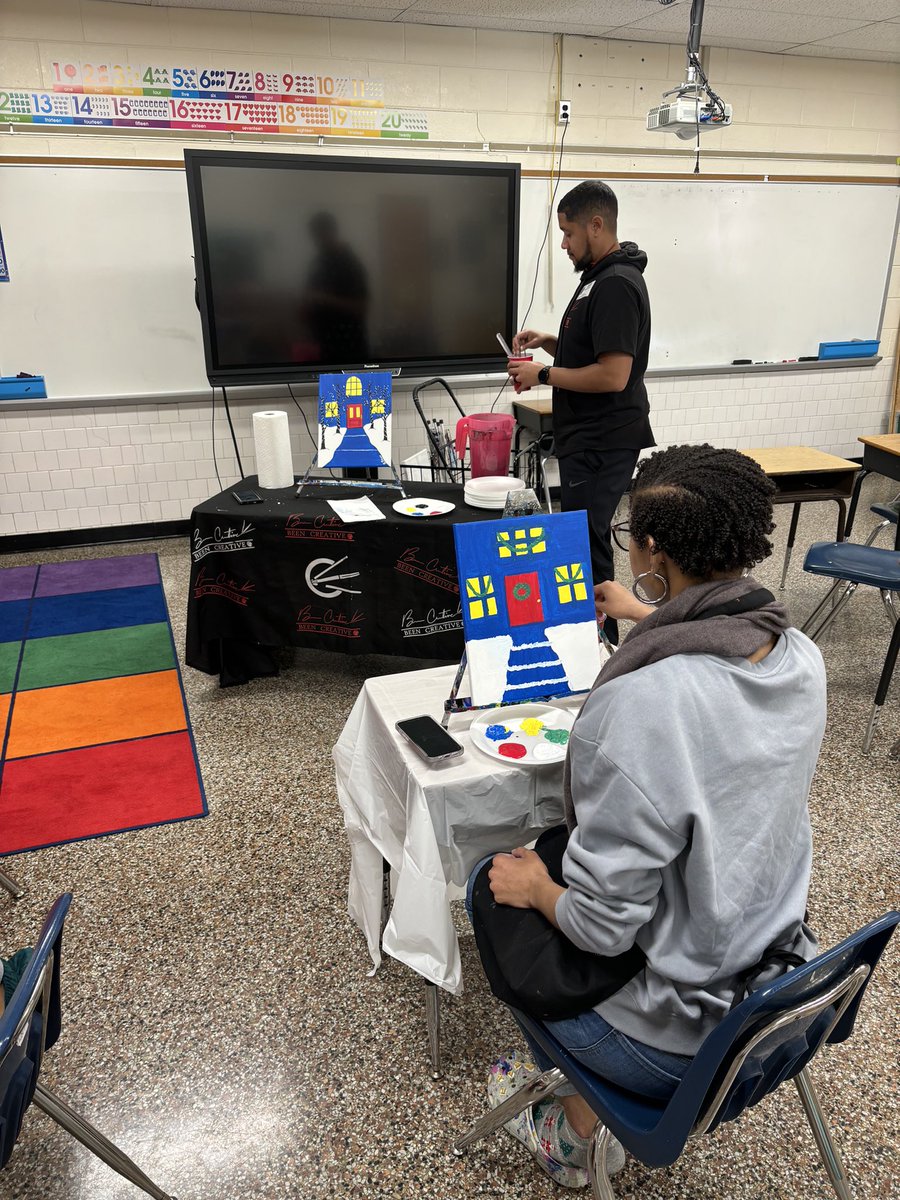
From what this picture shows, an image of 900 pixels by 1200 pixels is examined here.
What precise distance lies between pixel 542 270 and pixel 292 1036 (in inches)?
188

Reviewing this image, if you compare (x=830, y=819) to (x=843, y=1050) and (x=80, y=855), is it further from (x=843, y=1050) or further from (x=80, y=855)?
(x=80, y=855)

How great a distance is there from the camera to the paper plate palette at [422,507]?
9.64 feet

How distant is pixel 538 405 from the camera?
17.0 feet

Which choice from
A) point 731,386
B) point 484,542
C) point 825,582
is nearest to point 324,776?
point 484,542

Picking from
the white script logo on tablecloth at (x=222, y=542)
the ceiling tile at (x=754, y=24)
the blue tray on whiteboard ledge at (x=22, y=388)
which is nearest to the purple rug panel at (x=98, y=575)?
the blue tray on whiteboard ledge at (x=22, y=388)

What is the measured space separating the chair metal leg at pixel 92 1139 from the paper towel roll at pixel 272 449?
7.90 feet

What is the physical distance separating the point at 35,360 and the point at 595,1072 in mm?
4645

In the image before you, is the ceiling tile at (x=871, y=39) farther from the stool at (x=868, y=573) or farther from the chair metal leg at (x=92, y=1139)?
the chair metal leg at (x=92, y=1139)

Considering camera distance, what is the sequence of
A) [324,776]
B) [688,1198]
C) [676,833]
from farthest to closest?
[324,776], [688,1198], [676,833]

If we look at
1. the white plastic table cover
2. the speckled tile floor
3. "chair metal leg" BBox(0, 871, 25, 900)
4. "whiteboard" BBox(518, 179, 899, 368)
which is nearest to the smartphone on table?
the white plastic table cover

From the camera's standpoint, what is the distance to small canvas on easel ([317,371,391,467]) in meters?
3.48

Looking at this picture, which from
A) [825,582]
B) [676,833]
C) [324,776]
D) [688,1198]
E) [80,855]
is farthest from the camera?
[825,582]

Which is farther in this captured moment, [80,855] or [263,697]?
[263,697]

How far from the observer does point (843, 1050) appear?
1.72m
